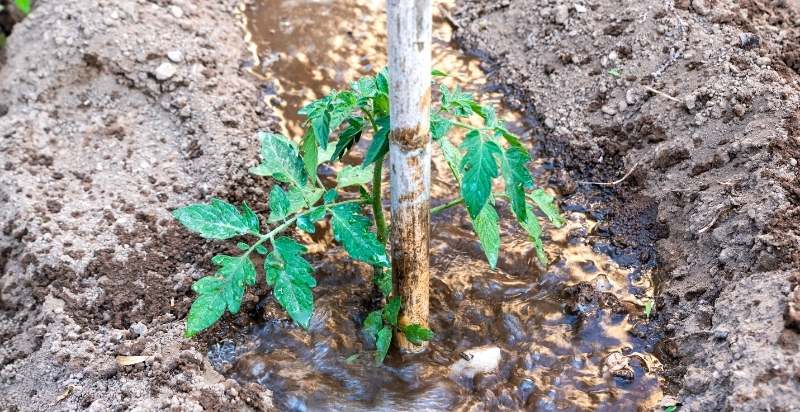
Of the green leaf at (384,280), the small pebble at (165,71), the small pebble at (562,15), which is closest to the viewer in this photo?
the green leaf at (384,280)

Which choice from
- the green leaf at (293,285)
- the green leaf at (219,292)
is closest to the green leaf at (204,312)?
Answer: the green leaf at (219,292)

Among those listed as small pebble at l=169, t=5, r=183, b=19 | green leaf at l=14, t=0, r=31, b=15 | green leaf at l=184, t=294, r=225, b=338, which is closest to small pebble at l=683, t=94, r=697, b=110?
green leaf at l=184, t=294, r=225, b=338

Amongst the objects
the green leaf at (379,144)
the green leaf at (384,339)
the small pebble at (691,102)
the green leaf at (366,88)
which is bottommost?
the green leaf at (384,339)

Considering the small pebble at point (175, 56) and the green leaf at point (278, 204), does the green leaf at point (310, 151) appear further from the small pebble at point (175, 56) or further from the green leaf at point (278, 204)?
the small pebble at point (175, 56)

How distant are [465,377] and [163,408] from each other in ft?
3.39

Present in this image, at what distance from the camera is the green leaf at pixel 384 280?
258cm

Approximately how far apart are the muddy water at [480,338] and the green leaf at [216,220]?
2.29 ft

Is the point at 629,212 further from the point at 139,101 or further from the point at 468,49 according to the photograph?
the point at 139,101

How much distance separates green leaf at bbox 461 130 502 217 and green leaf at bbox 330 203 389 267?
332 mm

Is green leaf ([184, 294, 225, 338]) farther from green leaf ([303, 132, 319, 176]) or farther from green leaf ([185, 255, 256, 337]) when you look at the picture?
green leaf ([303, 132, 319, 176])

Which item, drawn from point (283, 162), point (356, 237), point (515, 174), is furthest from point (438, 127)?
point (283, 162)

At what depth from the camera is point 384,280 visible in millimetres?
2604

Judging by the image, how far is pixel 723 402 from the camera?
2.24 metres

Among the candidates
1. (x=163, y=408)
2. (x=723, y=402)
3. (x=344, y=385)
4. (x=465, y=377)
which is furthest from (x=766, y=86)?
(x=163, y=408)
